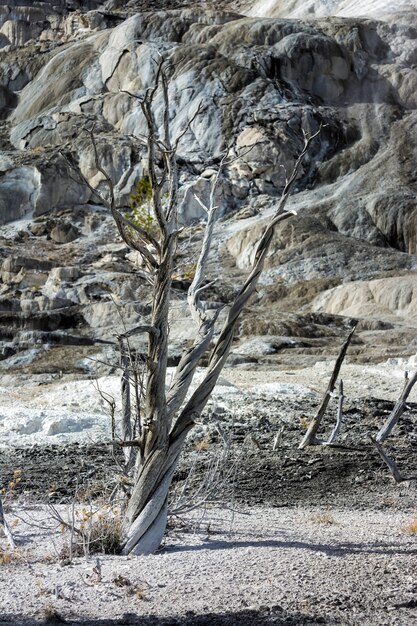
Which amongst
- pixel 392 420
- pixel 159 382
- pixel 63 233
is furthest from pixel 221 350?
pixel 63 233

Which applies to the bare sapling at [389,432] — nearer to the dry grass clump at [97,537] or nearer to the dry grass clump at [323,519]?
the dry grass clump at [323,519]

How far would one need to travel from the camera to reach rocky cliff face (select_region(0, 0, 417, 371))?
131 feet

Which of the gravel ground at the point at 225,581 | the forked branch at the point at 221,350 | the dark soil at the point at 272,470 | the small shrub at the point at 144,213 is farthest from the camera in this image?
the small shrub at the point at 144,213

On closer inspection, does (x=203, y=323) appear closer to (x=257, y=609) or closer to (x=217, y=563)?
(x=217, y=563)

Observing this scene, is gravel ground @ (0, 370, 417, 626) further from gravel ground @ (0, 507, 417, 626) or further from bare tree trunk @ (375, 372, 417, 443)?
bare tree trunk @ (375, 372, 417, 443)

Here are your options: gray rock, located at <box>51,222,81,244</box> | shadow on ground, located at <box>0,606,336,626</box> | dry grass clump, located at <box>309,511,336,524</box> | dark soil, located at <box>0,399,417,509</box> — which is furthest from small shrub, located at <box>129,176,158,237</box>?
shadow on ground, located at <box>0,606,336,626</box>

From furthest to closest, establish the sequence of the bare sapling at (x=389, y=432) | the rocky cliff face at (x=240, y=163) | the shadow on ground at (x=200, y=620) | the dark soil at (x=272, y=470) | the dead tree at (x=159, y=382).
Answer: the rocky cliff face at (x=240, y=163) → the bare sapling at (x=389, y=432) → the dark soil at (x=272, y=470) → the dead tree at (x=159, y=382) → the shadow on ground at (x=200, y=620)

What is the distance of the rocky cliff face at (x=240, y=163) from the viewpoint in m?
40.1

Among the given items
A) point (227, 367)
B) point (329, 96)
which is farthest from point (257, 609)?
point (329, 96)

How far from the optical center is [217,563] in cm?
641

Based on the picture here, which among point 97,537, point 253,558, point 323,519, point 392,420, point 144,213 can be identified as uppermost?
point 97,537

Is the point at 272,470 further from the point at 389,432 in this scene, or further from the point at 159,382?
the point at 159,382

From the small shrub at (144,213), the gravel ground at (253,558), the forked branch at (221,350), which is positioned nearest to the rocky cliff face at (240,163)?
the small shrub at (144,213)

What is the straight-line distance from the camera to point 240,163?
57375 mm
